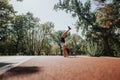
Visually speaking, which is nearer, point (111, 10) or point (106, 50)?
point (111, 10)

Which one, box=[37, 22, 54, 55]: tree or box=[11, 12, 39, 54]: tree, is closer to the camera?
box=[11, 12, 39, 54]: tree

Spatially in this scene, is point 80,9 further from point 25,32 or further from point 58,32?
point 58,32

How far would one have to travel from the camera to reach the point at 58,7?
137ft

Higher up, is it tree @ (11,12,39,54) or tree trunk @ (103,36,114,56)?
tree @ (11,12,39,54)

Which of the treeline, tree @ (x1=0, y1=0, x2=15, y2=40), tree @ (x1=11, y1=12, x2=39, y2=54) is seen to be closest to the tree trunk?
the treeline

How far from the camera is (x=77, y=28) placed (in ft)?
136

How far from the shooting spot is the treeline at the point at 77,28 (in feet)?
98.9

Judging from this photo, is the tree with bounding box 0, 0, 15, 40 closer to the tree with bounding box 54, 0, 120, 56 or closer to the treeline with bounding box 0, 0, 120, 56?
the treeline with bounding box 0, 0, 120, 56

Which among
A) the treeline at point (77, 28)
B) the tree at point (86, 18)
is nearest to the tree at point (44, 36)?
the treeline at point (77, 28)

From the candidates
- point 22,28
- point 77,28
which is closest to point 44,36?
point 22,28

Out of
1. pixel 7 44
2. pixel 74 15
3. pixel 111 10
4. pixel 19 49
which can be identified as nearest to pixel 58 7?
pixel 74 15

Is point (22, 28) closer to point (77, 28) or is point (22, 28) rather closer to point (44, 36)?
point (44, 36)

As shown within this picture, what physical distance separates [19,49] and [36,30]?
1005 cm

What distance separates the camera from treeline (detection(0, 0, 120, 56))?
3016 cm
